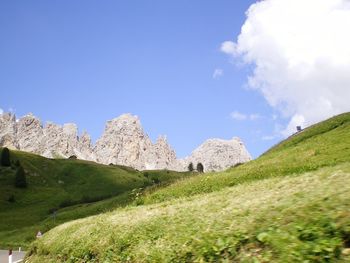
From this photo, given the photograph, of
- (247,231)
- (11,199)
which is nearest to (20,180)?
(11,199)

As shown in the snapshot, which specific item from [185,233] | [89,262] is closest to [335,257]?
[185,233]

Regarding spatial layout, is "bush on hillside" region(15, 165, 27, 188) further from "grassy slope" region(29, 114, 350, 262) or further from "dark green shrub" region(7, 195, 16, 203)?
"grassy slope" region(29, 114, 350, 262)

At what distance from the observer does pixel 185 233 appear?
532 inches

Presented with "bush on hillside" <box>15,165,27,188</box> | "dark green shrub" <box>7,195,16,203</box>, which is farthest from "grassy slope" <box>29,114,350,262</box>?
"bush on hillside" <box>15,165,27,188</box>

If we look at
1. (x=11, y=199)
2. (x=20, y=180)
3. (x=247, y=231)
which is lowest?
(x=247, y=231)

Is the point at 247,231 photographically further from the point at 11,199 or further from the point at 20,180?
the point at 20,180

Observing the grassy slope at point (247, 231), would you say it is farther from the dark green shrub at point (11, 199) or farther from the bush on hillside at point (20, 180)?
the bush on hillside at point (20, 180)

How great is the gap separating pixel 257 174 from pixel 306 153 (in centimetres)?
715

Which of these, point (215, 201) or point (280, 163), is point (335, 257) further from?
point (280, 163)

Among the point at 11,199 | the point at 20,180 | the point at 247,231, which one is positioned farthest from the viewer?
the point at 20,180

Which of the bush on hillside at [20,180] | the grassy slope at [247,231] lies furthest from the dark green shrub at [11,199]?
→ the grassy slope at [247,231]

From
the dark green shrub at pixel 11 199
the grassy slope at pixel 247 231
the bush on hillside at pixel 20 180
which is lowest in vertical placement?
the grassy slope at pixel 247 231

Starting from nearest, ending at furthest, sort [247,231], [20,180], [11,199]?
[247,231] → [11,199] → [20,180]

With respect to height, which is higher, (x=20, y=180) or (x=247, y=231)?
(x=20, y=180)
